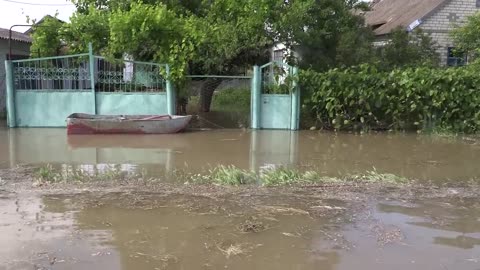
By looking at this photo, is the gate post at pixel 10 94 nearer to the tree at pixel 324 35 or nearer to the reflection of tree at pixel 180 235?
the tree at pixel 324 35

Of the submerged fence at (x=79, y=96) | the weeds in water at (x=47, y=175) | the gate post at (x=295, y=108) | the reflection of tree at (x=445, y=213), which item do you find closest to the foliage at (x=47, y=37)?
the submerged fence at (x=79, y=96)

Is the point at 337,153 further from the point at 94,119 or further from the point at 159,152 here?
the point at 94,119

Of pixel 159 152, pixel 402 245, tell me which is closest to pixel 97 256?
pixel 402 245

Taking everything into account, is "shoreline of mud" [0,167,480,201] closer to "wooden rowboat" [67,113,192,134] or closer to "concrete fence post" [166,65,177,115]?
"wooden rowboat" [67,113,192,134]

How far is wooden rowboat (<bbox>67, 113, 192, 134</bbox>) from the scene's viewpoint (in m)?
12.6

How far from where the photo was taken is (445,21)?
22.6 metres

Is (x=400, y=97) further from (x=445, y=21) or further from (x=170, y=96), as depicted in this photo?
(x=445, y=21)

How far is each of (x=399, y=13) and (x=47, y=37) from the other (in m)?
16.8

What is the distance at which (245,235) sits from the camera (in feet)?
17.2

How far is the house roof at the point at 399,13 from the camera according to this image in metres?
22.4

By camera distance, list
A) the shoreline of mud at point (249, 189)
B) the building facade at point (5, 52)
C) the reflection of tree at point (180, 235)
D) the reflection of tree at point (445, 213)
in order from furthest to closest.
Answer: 1. the building facade at point (5, 52)
2. the shoreline of mud at point (249, 189)
3. the reflection of tree at point (445, 213)
4. the reflection of tree at point (180, 235)

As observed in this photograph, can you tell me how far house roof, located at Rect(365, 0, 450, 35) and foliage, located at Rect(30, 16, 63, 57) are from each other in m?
12.6

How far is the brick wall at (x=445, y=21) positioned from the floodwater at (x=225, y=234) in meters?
17.4

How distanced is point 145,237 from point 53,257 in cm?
92
